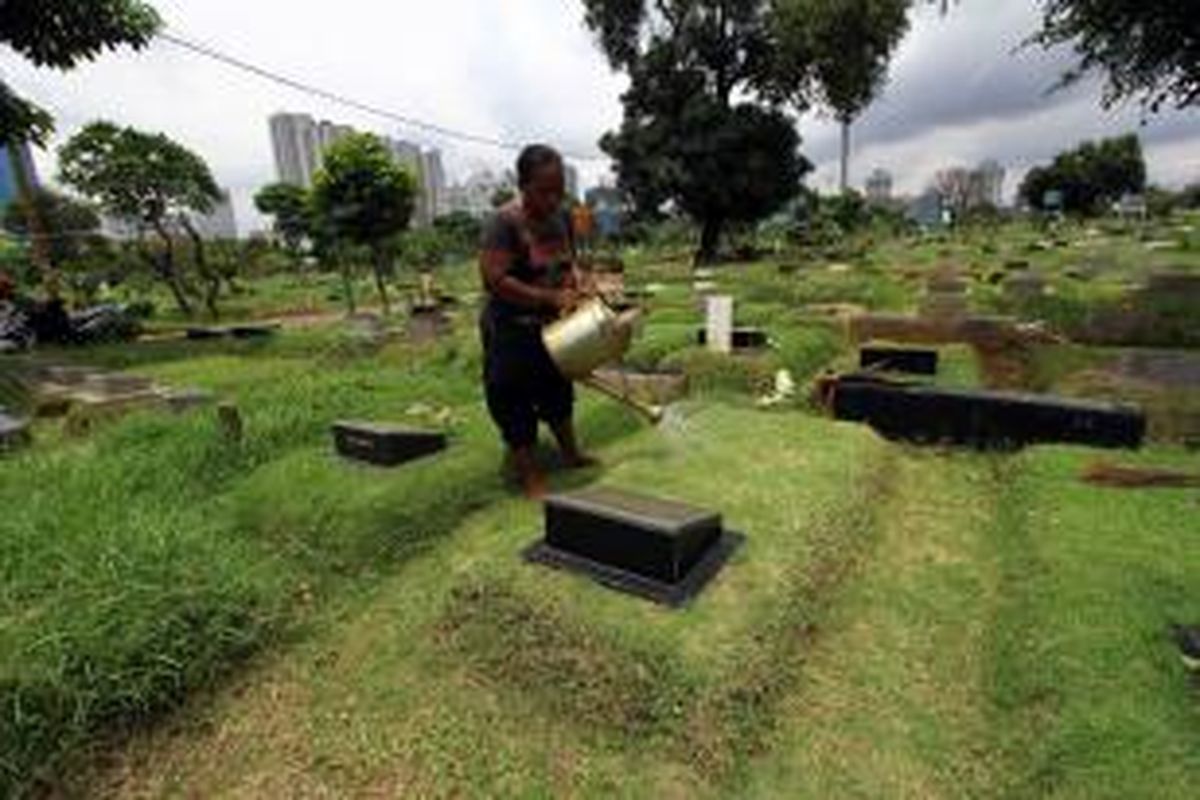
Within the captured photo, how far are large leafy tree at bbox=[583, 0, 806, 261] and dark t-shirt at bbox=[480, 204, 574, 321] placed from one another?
2330 cm

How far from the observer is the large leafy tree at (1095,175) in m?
66.2

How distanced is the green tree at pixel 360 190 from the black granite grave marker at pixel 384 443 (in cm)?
1364

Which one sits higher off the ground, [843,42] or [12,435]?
[843,42]

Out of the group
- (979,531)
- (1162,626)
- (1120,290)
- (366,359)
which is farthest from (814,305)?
(1162,626)


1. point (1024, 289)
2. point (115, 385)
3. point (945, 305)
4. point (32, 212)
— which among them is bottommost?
point (115, 385)

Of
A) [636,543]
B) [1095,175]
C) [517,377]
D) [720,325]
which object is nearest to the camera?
[636,543]

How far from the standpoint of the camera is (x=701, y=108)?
1030 inches

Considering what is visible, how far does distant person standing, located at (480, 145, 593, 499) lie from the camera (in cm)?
415

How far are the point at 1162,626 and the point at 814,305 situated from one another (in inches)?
358

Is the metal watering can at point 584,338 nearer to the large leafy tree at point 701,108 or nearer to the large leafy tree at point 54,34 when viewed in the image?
the large leafy tree at point 54,34

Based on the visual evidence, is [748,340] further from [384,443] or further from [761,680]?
[761,680]

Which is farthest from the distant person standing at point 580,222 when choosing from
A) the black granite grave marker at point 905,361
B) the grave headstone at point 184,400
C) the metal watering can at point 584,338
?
the grave headstone at point 184,400

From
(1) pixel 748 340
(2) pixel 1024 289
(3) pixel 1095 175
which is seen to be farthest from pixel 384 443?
(3) pixel 1095 175

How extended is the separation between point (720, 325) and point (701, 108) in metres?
20.4
